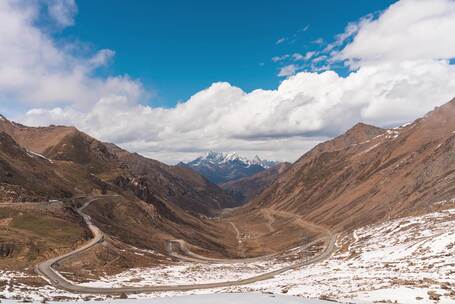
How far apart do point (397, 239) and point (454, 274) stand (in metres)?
55.0

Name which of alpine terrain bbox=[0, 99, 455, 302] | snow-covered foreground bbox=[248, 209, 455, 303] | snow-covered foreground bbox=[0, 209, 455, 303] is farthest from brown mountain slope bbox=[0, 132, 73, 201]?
snow-covered foreground bbox=[248, 209, 455, 303]

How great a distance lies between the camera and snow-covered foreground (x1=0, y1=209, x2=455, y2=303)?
36625mm

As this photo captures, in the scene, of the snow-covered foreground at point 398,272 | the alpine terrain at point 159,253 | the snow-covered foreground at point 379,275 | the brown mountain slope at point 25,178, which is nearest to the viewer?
the snow-covered foreground at point 398,272

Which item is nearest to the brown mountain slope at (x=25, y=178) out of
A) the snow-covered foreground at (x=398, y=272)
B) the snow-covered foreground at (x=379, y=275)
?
the snow-covered foreground at (x=379, y=275)

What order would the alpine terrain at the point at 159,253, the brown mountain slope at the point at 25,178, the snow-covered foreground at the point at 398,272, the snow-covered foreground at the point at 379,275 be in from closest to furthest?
1. the snow-covered foreground at the point at 398,272
2. the snow-covered foreground at the point at 379,275
3. the alpine terrain at the point at 159,253
4. the brown mountain slope at the point at 25,178

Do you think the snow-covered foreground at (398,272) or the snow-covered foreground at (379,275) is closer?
A: the snow-covered foreground at (398,272)

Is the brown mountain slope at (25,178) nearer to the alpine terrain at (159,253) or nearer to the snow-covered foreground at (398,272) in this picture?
the alpine terrain at (159,253)

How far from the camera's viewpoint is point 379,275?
181 feet

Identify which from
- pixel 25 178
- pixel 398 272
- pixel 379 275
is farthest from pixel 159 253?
pixel 398 272

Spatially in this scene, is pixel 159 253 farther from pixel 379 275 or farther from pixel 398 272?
pixel 398 272

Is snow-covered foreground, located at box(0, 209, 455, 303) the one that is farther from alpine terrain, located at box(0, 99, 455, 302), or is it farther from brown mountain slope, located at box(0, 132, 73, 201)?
brown mountain slope, located at box(0, 132, 73, 201)

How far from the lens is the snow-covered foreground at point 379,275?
36625 mm

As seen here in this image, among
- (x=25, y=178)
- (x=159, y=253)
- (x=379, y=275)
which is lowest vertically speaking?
(x=159, y=253)

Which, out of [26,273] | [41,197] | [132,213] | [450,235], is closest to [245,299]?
[450,235]
